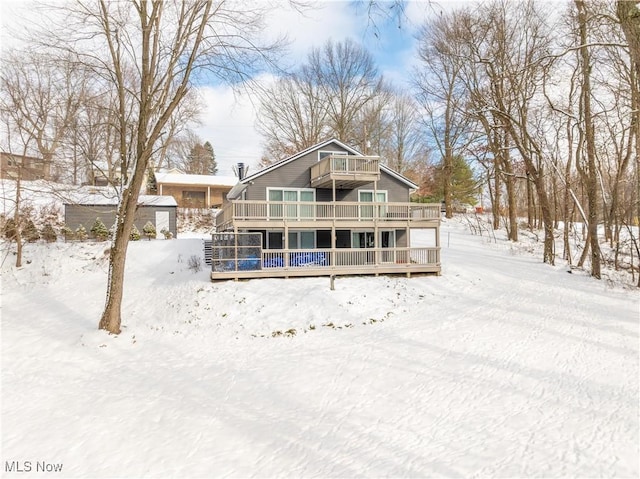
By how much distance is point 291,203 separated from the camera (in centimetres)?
1572

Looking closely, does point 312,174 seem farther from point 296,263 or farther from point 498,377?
point 498,377

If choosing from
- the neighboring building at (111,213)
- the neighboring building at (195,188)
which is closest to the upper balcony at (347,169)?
the neighboring building at (111,213)

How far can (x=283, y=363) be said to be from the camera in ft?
30.0

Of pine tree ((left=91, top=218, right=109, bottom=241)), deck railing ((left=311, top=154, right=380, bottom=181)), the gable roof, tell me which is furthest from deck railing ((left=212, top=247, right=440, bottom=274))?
pine tree ((left=91, top=218, right=109, bottom=241))

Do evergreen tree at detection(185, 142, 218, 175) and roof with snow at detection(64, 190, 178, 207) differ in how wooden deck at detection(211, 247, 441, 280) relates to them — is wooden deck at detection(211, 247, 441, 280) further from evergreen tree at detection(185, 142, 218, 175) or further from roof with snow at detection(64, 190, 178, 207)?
evergreen tree at detection(185, 142, 218, 175)

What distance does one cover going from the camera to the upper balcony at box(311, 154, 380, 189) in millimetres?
16875

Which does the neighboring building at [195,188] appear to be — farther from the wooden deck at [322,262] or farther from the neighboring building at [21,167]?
the wooden deck at [322,262]

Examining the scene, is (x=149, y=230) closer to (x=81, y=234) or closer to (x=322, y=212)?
(x=81, y=234)

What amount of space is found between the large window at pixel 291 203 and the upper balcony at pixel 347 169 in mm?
1215

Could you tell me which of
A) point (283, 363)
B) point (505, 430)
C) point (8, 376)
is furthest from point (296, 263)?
point (505, 430)

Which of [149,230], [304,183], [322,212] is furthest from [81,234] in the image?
[322,212]

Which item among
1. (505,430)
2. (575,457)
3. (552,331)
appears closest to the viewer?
(575,457)

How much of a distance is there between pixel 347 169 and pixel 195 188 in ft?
86.5

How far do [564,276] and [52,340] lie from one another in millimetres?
20736
